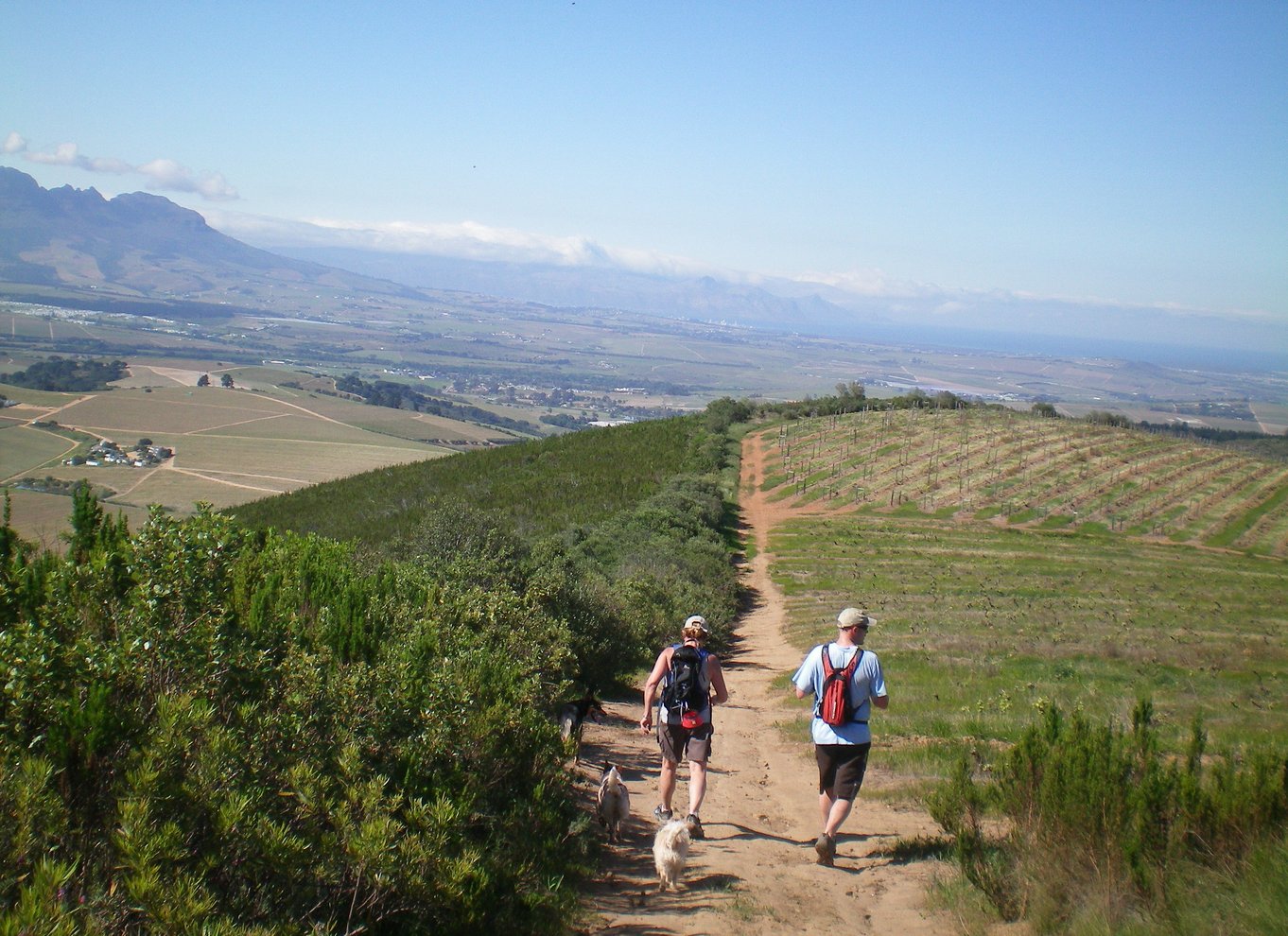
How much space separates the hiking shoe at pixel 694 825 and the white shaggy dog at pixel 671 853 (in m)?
0.80

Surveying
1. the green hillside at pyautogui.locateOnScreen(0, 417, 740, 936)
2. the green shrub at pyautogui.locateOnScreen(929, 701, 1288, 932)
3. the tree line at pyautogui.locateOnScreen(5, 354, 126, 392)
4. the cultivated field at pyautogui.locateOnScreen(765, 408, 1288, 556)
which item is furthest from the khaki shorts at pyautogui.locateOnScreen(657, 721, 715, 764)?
the tree line at pyautogui.locateOnScreen(5, 354, 126, 392)

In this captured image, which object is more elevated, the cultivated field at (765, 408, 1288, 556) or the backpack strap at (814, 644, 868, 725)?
the backpack strap at (814, 644, 868, 725)

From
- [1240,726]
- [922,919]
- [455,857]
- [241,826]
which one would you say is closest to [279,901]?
[241,826]

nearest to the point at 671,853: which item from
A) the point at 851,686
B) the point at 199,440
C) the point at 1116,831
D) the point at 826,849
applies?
the point at 826,849

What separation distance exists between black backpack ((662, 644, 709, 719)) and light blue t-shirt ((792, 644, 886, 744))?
695 millimetres

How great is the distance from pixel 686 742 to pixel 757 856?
0.86 m

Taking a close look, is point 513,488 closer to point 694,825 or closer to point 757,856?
point 694,825

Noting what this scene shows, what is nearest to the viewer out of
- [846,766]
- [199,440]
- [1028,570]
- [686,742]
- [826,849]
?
[826,849]

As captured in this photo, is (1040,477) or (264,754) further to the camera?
(1040,477)

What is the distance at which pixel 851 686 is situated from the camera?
6059mm

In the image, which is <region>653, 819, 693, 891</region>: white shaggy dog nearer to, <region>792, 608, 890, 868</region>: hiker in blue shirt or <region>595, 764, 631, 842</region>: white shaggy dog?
<region>595, 764, 631, 842</region>: white shaggy dog

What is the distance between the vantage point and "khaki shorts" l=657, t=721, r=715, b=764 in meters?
6.54

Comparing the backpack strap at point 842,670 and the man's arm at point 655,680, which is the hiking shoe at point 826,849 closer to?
the backpack strap at point 842,670

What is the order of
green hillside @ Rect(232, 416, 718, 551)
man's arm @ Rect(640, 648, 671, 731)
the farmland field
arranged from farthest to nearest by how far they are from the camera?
green hillside @ Rect(232, 416, 718, 551) → the farmland field → man's arm @ Rect(640, 648, 671, 731)
